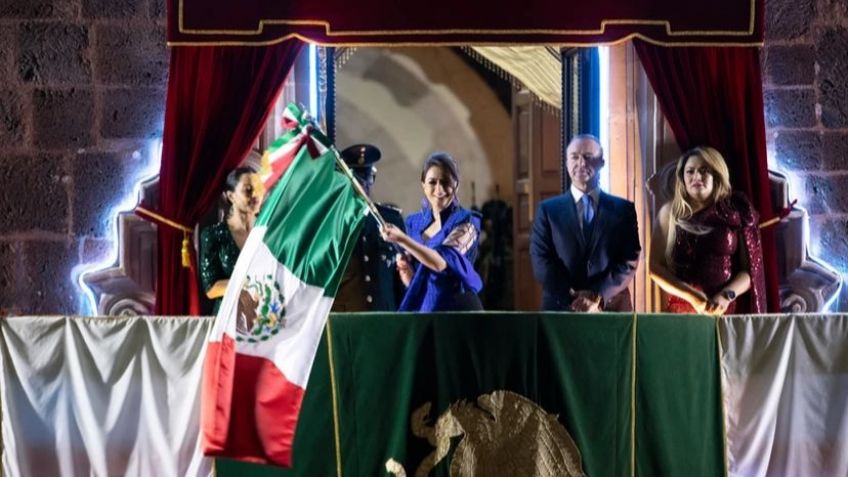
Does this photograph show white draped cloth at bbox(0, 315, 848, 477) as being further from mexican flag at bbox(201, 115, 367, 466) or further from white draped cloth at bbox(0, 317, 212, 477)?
mexican flag at bbox(201, 115, 367, 466)

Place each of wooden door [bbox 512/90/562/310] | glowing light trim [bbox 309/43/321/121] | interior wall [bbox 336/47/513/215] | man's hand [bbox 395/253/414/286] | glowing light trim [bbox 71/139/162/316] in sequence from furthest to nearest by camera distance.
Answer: interior wall [bbox 336/47/513/215] → wooden door [bbox 512/90/562/310] → glowing light trim [bbox 309/43/321/121] → glowing light trim [bbox 71/139/162/316] → man's hand [bbox 395/253/414/286]

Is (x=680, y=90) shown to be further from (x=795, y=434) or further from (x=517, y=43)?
(x=795, y=434)

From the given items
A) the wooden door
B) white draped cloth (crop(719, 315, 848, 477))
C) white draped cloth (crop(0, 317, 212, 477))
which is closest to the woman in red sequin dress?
white draped cloth (crop(719, 315, 848, 477))

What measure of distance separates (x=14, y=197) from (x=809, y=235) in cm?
425

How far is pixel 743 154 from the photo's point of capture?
7496mm

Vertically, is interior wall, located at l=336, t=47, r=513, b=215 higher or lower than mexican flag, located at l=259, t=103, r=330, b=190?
higher

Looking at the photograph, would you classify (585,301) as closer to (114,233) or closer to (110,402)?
(110,402)

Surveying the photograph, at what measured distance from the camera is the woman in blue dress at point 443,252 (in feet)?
22.4

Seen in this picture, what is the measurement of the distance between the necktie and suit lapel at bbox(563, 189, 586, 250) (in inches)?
1.8

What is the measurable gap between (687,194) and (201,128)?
253cm

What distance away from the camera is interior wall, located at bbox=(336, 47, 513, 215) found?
8922 millimetres

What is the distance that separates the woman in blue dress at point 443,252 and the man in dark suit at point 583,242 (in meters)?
0.39

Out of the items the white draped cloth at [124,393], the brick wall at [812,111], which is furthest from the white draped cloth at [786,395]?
the brick wall at [812,111]

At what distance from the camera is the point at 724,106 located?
24.9ft
